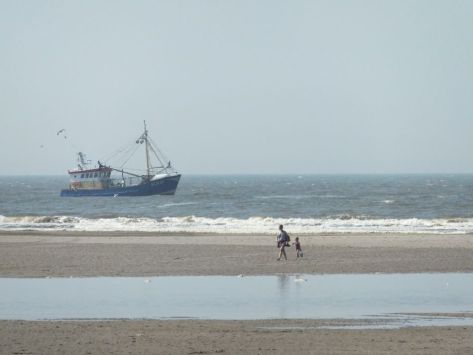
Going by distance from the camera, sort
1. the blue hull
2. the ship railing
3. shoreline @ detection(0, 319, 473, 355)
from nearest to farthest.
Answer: shoreline @ detection(0, 319, 473, 355)
the blue hull
the ship railing

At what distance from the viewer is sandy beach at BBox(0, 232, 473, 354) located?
14.0m

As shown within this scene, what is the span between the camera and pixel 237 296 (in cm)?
2012

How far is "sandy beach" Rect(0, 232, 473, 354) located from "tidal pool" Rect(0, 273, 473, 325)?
1.13 meters

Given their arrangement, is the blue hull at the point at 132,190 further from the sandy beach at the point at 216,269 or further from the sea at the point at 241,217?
the sandy beach at the point at 216,269

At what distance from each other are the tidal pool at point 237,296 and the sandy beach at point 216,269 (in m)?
1.13

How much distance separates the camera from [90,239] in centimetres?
3884

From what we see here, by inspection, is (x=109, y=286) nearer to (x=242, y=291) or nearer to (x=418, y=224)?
(x=242, y=291)

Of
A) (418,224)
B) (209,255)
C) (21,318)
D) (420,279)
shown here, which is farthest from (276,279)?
(418,224)

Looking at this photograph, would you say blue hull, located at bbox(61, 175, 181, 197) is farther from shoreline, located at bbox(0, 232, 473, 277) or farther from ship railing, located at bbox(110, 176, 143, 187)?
shoreline, located at bbox(0, 232, 473, 277)

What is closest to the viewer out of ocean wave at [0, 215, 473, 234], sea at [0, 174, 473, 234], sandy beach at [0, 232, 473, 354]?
sandy beach at [0, 232, 473, 354]

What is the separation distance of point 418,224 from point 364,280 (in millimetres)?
30901

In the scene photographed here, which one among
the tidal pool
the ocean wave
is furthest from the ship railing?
the tidal pool

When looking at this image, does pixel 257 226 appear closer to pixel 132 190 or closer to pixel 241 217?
pixel 241 217

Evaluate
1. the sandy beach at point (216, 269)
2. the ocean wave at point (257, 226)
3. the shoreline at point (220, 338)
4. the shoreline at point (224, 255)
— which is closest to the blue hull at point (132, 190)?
the ocean wave at point (257, 226)
